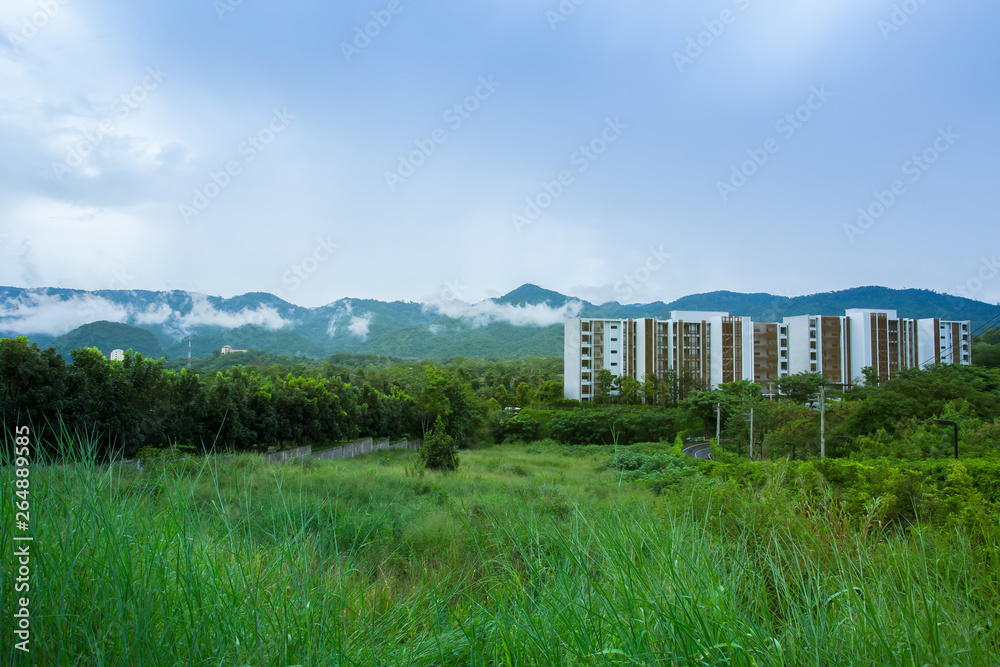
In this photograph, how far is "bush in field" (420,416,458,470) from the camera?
538 inches

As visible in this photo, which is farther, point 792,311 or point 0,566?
point 792,311

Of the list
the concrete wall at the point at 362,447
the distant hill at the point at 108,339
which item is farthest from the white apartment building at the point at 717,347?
the distant hill at the point at 108,339

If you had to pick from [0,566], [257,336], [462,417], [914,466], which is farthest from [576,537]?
[257,336]

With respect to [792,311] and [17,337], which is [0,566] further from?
[792,311]

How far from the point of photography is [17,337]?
9383 millimetres

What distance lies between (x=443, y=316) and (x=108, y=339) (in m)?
67.9

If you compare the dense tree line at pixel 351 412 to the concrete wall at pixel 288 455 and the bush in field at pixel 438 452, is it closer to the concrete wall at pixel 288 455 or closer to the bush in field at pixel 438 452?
the concrete wall at pixel 288 455

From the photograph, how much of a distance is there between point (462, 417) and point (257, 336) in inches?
1369

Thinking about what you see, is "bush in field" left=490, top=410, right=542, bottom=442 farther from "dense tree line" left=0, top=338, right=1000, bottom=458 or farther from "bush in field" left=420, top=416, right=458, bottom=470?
"bush in field" left=420, top=416, right=458, bottom=470

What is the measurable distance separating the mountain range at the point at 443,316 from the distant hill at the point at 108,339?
1060 centimetres

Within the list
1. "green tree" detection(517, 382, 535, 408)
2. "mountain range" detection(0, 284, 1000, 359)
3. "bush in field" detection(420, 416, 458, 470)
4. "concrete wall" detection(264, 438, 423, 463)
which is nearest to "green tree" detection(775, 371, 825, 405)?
"green tree" detection(517, 382, 535, 408)

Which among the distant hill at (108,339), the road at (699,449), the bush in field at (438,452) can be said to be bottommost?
the road at (699,449)

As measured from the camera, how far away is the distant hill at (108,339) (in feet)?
38.5

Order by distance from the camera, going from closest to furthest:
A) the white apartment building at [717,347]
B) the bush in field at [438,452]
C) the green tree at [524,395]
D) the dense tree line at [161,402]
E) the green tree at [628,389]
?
the dense tree line at [161,402] → the bush in field at [438,452] → the green tree at [524,395] → the green tree at [628,389] → the white apartment building at [717,347]
